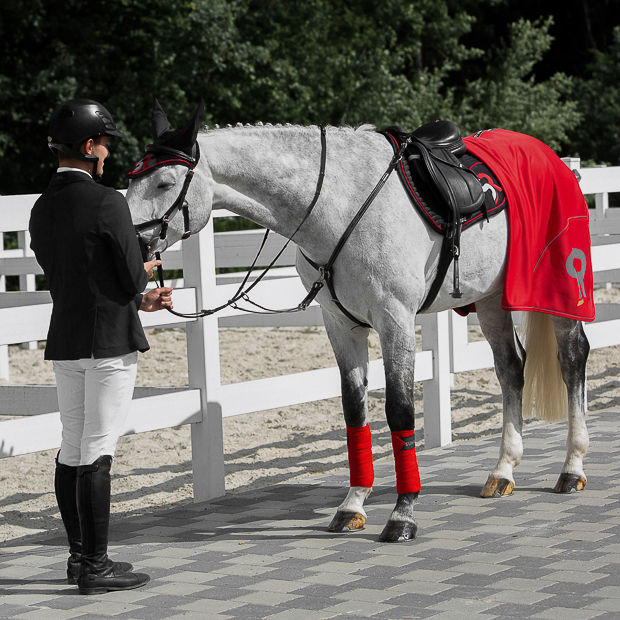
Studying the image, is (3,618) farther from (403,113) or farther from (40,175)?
(403,113)

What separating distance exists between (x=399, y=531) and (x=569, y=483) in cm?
122

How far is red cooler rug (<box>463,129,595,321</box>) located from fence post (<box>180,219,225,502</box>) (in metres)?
1.61

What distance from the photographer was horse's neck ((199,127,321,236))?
4.27 meters

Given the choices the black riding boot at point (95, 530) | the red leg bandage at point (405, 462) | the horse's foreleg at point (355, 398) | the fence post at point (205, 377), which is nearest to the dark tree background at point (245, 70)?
the fence post at point (205, 377)

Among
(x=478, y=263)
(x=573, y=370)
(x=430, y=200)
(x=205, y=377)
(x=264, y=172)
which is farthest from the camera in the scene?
(x=205, y=377)

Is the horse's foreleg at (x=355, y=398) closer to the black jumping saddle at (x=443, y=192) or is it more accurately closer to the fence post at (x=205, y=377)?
the black jumping saddle at (x=443, y=192)

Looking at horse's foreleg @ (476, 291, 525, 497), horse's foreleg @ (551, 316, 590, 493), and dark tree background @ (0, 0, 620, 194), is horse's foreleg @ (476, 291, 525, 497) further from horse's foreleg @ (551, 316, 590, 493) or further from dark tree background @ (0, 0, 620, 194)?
dark tree background @ (0, 0, 620, 194)

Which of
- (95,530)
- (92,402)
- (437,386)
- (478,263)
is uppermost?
(478,263)

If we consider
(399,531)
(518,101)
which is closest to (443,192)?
(399,531)

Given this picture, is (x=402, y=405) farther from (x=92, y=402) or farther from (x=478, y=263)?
(x=92, y=402)

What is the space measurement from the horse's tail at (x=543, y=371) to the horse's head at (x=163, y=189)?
7.58ft

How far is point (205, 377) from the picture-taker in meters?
5.46

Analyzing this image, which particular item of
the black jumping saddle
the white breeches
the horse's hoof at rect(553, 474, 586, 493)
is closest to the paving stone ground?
the horse's hoof at rect(553, 474, 586, 493)

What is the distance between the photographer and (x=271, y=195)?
171 inches
